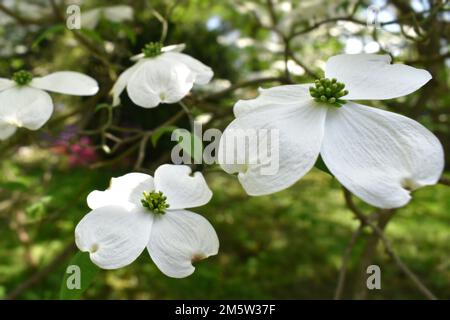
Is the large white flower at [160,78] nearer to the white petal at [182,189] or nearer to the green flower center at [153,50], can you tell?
the green flower center at [153,50]

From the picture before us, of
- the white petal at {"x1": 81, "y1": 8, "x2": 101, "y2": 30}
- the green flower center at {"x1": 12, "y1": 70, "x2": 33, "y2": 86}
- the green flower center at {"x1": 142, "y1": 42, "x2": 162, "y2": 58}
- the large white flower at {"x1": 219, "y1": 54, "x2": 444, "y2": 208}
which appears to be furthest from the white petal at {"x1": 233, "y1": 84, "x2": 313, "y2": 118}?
the white petal at {"x1": 81, "y1": 8, "x2": 101, "y2": 30}

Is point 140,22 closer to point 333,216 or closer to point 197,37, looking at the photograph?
point 197,37

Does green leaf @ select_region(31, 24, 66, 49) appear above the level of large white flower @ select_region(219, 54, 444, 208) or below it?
above

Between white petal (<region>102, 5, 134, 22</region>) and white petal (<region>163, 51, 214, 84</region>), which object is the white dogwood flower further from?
white petal (<region>163, 51, 214, 84</region>)

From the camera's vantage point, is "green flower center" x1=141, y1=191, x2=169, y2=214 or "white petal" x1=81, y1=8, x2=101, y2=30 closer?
"green flower center" x1=141, y1=191, x2=169, y2=214

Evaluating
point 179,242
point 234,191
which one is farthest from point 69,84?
point 234,191

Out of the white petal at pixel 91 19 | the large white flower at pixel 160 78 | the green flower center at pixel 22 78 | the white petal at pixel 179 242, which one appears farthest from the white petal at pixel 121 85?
the white petal at pixel 91 19

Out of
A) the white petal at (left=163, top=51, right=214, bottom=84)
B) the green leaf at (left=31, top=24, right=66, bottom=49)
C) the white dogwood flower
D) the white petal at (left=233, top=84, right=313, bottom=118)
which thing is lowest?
the white petal at (left=233, top=84, right=313, bottom=118)
